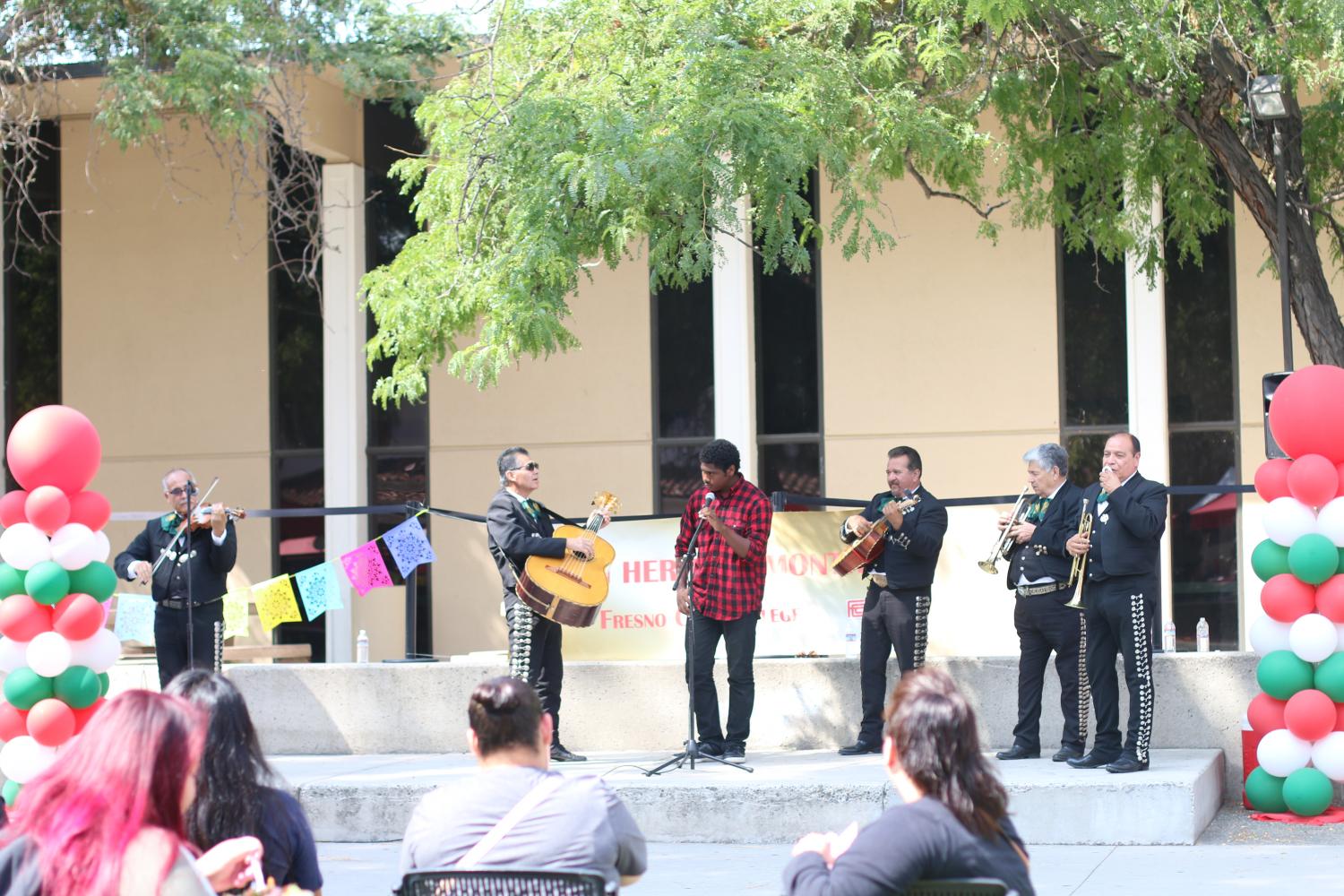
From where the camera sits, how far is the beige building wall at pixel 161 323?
16.6 m

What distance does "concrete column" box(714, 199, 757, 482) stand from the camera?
49.7ft

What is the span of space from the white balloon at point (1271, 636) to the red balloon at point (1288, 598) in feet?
0.19

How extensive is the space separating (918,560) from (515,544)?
2483mm

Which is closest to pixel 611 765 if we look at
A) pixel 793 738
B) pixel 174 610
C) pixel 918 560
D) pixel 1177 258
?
pixel 793 738

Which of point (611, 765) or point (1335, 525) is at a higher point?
point (1335, 525)

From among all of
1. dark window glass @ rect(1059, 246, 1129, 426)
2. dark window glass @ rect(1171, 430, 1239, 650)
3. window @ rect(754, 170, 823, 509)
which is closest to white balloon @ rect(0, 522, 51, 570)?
window @ rect(754, 170, 823, 509)

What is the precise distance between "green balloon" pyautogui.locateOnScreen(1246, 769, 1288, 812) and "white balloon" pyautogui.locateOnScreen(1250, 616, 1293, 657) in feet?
2.23

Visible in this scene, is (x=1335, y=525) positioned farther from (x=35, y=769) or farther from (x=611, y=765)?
(x=35, y=769)

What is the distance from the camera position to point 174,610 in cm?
1032

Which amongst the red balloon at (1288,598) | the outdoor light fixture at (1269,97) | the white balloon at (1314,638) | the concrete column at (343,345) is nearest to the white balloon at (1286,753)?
Answer: the white balloon at (1314,638)

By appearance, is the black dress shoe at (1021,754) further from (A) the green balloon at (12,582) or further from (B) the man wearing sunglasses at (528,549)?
(A) the green balloon at (12,582)

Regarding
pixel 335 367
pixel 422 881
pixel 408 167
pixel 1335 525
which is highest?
pixel 408 167

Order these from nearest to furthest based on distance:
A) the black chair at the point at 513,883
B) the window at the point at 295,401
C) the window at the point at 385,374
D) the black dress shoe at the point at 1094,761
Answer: the black chair at the point at 513,883
the black dress shoe at the point at 1094,761
the window at the point at 385,374
the window at the point at 295,401

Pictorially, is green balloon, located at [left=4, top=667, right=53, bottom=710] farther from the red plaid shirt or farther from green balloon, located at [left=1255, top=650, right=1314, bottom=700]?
green balloon, located at [left=1255, top=650, right=1314, bottom=700]
